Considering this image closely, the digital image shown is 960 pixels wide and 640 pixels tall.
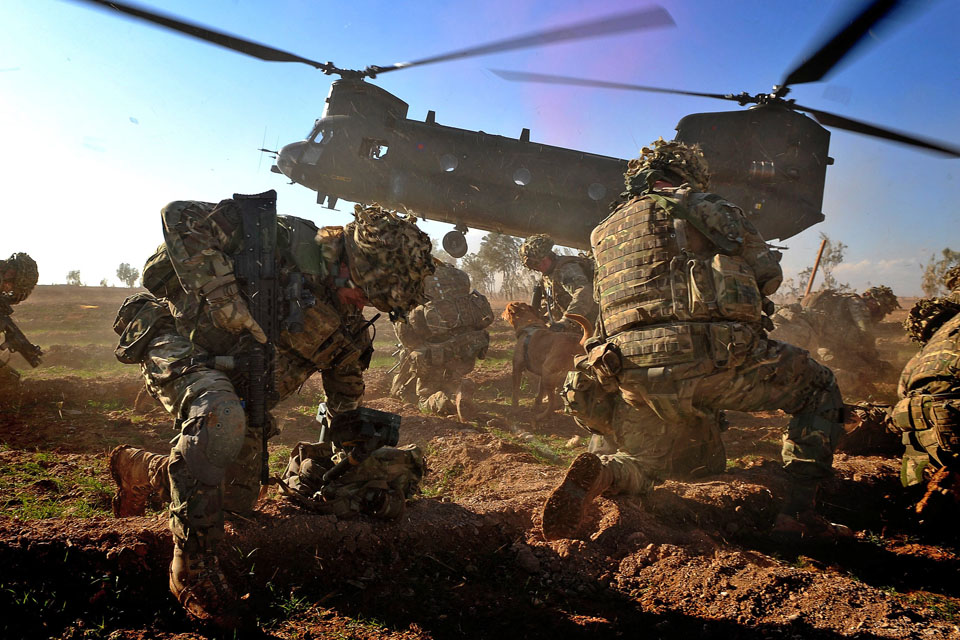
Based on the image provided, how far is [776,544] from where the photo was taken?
352cm

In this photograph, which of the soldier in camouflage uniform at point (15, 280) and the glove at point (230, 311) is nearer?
the glove at point (230, 311)

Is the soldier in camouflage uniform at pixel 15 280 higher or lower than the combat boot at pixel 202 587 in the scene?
higher

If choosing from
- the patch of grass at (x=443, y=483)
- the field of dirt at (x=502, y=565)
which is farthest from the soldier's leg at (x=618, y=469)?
the patch of grass at (x=443, y=483)

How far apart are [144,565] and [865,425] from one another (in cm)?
625

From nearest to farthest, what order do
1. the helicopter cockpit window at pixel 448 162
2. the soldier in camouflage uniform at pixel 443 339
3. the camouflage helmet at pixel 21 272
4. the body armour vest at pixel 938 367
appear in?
the body armour vest at pixel 938 367
the camouflage helmet at pixel 21 272
the soldier in camouflage uniform at pixel 443 339
the helicopter cockpit window at pixel 448 162

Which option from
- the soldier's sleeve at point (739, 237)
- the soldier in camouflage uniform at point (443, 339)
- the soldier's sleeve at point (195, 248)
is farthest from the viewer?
the soldier in camouflage uniform at point (443, 339)

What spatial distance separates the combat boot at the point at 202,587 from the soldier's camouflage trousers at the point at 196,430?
0.07m

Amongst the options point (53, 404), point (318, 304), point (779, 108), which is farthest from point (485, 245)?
point (318, 304)

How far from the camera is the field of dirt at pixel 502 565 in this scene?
2438 millimetres

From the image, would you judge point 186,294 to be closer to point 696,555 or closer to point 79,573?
point 79,573

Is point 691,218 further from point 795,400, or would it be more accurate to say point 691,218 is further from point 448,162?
point 448,162

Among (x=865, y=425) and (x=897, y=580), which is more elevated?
(x=865, y=425)

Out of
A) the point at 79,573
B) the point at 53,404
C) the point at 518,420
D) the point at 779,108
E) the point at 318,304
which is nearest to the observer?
the point at 79,573

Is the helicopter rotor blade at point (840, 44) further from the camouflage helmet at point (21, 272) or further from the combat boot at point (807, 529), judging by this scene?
the camouflage helmet at point (21, 272)
